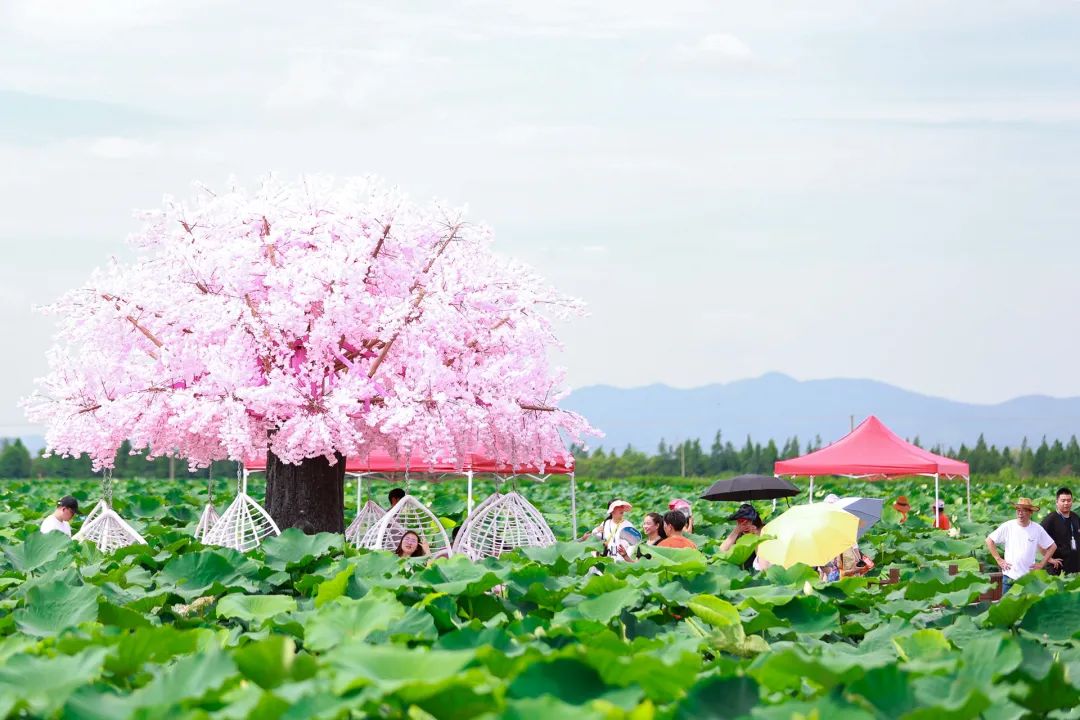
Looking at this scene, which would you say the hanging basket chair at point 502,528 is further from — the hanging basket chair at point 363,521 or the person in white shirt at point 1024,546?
the person in white shirt at point 1024,546

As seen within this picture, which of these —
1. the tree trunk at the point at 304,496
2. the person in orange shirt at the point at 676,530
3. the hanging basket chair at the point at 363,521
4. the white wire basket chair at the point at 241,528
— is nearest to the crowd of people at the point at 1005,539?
the person in orange shirt at the point at 676,530

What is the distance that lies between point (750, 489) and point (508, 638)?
10920mm

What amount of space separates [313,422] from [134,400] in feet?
5.94

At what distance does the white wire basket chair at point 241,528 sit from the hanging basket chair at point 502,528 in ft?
5.86

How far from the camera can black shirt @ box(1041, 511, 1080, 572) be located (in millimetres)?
12820

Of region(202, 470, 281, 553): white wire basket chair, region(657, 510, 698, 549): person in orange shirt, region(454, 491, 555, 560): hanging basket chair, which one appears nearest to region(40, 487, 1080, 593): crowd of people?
region(657, 510, 698, 549): person in orange shirt

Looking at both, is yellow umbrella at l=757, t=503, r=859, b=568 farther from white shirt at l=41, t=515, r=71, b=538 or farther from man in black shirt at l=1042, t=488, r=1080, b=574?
white shirt at l=41, t=515, r=71, b=538

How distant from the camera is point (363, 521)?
47.0ft

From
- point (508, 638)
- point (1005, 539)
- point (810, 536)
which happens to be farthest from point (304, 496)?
point (508, 638)

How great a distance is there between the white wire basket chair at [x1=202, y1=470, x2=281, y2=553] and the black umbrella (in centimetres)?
555

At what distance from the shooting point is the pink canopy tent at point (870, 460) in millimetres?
20281

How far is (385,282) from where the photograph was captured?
1309 cm

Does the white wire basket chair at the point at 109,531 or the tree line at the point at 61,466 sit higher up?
the tree line at the point at 61,466

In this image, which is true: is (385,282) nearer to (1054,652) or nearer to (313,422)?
(313,422)
